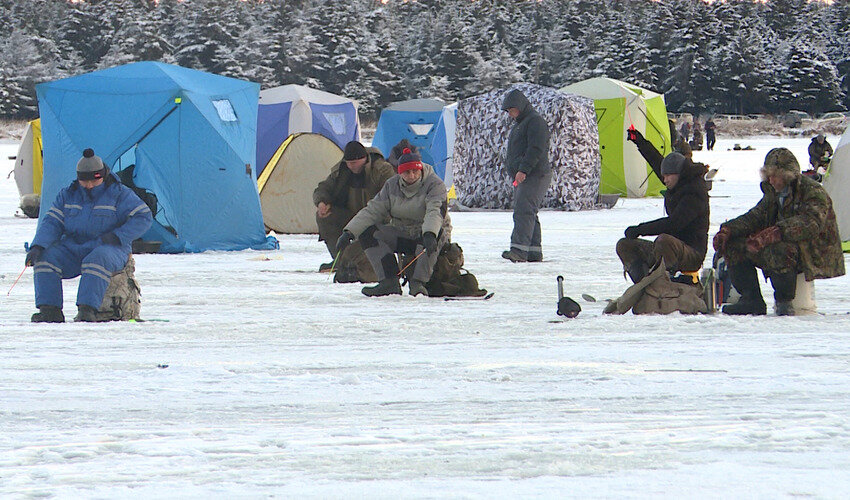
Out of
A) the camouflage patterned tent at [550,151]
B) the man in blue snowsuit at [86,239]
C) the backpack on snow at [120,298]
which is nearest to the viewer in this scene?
the man in blue snowsuit at [86,239]

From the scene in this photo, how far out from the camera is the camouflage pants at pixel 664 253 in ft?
24.1

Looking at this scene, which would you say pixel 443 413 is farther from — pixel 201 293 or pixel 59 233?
pixel 201 293

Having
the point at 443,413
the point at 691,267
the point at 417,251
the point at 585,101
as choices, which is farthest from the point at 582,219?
the point at 443,413

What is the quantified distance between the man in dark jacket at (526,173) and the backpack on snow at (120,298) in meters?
4.40

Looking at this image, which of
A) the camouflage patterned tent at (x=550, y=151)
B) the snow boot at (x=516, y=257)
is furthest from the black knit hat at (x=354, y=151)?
the camouflage patterned tent at (x=550, y=151)

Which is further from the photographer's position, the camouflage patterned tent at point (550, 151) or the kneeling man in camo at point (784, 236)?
the camouflage patterned tent at point (550, 151)

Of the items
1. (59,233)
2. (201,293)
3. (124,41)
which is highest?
(124,41)

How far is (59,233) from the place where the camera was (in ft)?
24.3

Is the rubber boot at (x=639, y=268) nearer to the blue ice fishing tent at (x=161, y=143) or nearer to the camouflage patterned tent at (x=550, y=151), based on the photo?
the blue ice fishing tent at (x=161, y=143)

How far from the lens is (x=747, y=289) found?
736 centimetres

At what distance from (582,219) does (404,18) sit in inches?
3753

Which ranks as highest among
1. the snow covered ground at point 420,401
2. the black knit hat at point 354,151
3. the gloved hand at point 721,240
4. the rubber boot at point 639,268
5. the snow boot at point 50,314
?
the black knit hat at point 354,151

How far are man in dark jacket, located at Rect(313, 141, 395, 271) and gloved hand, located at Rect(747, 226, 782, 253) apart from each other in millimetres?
3740

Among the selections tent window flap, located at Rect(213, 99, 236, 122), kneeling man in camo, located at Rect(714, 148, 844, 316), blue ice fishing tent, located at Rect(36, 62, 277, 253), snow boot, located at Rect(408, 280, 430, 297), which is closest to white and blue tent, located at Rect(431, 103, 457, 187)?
tent window flap, located at Rect(213, 99, 236, 122)
